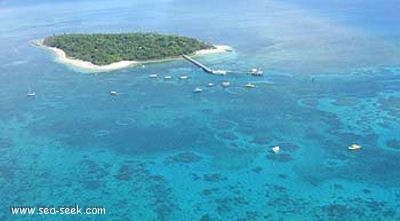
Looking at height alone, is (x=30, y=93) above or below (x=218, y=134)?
above

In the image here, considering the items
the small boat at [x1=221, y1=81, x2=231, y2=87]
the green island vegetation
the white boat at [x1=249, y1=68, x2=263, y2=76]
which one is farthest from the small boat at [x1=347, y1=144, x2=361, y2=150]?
the green island vegetation

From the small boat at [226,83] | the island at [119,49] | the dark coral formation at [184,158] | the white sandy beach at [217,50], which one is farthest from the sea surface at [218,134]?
the island at [119,49]

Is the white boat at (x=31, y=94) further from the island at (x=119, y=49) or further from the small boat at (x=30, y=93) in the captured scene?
the island at (x=119, y=49)

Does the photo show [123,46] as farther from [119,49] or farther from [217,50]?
[217,50]

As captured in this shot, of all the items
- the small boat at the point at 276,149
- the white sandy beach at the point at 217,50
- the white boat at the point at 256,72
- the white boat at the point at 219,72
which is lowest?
the small boat at the point at 276,149

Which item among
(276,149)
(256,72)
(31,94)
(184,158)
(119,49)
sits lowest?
(184,158)

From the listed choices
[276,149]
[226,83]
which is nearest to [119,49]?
[226,83]
